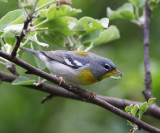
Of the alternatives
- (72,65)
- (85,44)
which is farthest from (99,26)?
(72,65)

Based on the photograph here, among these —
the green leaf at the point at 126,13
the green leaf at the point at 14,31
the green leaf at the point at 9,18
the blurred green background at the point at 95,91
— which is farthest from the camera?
the blurred green background at the point at 95,91

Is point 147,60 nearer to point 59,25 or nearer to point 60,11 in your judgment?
point 59,25

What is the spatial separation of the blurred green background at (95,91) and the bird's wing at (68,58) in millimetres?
1149

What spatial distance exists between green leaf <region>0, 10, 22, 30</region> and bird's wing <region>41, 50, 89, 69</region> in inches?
29.8

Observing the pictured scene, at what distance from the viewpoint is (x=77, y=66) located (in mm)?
3400

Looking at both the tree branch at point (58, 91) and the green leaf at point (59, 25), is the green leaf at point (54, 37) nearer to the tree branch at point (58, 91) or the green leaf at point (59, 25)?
the green leaf at point (59, 25)

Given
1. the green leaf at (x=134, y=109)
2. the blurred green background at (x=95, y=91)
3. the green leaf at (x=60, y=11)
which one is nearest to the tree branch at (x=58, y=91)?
the blurred green background at (x=95, y=91)

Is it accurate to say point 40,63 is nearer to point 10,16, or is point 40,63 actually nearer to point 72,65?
point 72,65

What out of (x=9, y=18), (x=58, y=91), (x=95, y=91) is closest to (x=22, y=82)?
(x=9, y=18)

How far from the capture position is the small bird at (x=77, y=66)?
10.6ft

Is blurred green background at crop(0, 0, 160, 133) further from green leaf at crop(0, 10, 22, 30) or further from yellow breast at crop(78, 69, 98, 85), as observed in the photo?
green leaf at crop(0, 10, 22, 30)

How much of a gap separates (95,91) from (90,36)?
178 centimetres

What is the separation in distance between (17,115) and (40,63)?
1.49m

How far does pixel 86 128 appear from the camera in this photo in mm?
4684
